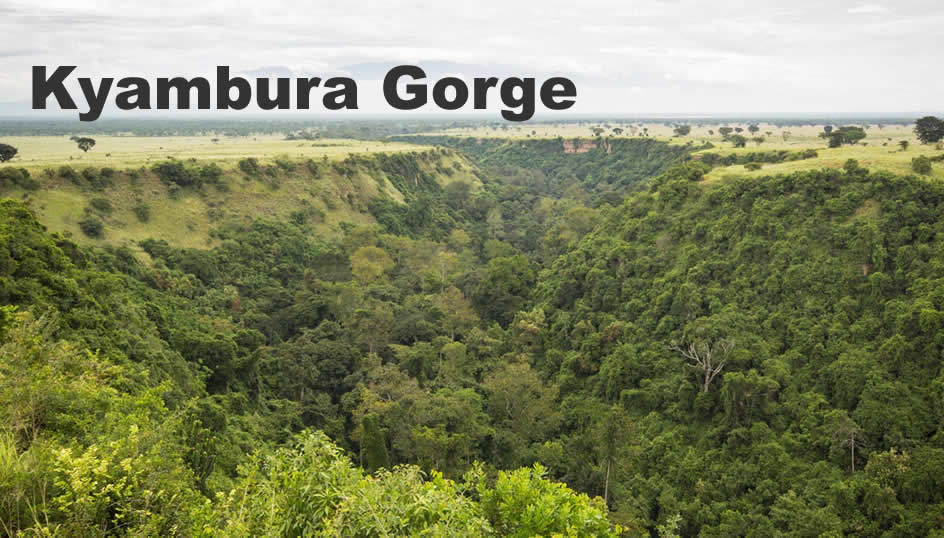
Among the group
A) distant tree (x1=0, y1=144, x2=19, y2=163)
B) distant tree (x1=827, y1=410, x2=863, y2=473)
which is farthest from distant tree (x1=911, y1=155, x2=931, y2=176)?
distant tree (x1=0, y1=144, x2=19, y2=163)

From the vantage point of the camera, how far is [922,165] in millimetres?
27562

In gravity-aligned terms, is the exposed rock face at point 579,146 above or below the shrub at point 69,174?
above

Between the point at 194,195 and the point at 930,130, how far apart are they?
55757 mm

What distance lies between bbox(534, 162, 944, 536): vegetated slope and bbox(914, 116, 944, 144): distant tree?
570 inches

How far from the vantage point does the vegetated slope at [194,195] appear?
37188 mm

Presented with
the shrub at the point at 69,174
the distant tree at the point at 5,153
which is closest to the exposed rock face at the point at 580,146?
the shrub at the point at 69,174

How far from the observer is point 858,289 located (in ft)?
78.7

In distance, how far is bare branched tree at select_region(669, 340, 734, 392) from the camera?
23.7m

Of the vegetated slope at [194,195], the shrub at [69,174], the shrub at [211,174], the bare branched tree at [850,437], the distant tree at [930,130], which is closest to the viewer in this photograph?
the bare branched tree at [850,437]

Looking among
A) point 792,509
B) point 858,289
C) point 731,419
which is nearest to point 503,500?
point 792,509

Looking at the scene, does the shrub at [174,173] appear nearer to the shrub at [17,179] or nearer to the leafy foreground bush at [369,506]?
the shrub at [17,179]

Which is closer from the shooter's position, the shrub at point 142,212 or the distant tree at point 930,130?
the distant tree at point 930,130

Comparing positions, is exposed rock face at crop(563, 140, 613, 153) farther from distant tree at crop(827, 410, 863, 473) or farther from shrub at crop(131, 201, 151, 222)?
distant tree at crop(827, 410, 863, 473)

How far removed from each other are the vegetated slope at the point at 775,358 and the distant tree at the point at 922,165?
1762mm
